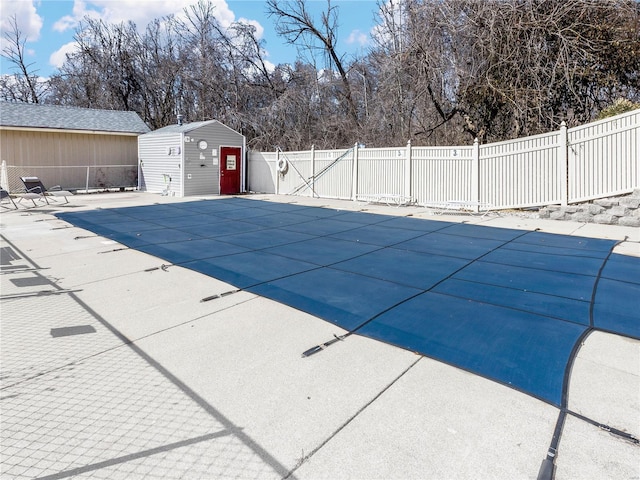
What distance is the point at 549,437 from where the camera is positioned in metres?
2.04

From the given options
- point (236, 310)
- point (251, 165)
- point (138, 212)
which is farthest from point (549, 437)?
point (251, 165)

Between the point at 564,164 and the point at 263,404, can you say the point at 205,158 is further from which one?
the point at 263,404

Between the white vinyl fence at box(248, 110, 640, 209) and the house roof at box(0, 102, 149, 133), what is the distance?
8.58 meters

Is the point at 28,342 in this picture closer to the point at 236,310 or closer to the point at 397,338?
the point at 236,310

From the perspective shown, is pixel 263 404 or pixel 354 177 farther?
pixel 354 177

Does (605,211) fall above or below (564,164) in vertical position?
below

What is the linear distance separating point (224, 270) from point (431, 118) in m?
12.1

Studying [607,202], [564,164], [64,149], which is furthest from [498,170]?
[64,149]

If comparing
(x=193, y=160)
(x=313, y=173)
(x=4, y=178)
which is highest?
(x=193, y=160)

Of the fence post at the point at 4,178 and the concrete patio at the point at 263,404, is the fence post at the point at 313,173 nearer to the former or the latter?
the fence post at the point at 4,178

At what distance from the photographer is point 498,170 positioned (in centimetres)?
1020

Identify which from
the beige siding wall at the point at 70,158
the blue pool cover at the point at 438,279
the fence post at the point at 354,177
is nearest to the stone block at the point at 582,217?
the blue pool cover at the point at 438,279

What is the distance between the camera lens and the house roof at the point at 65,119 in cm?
1509

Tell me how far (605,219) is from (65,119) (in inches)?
724
